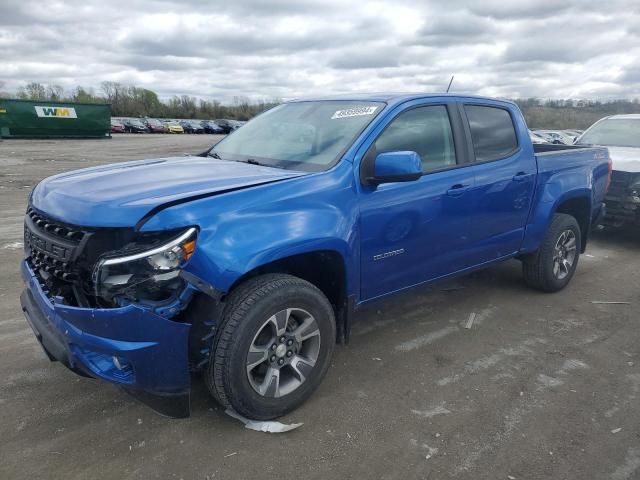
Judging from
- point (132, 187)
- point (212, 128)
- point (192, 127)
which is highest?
point (192, 127)

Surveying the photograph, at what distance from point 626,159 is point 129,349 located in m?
7.43

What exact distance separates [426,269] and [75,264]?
236cm

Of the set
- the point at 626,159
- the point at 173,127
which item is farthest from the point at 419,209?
the point at 173,127

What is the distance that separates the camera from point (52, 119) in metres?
30.6

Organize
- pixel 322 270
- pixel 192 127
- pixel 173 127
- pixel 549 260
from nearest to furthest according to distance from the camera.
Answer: pixel 322 270, pixel 549 260, pixel 173 127, pixel 192 127

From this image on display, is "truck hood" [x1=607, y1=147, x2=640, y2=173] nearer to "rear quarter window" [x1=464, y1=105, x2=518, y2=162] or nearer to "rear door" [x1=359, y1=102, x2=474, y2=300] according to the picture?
"rear quarter window" [x1=464, y1=105, x2=518, y2=162]

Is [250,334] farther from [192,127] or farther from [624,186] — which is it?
[192,127]

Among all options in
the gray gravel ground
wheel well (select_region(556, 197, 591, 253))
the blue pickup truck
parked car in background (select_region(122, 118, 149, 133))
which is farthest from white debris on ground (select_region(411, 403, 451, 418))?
parked car in background (select_region(122, 118, 149, 133))

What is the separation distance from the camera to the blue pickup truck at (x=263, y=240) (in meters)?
2.54

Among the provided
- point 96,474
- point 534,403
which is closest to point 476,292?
point 534,403

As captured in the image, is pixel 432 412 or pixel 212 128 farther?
pixel 212 128

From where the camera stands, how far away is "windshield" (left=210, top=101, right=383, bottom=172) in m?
3.48

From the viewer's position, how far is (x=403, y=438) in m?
2.91

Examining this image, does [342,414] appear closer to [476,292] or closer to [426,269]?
[426,269]
